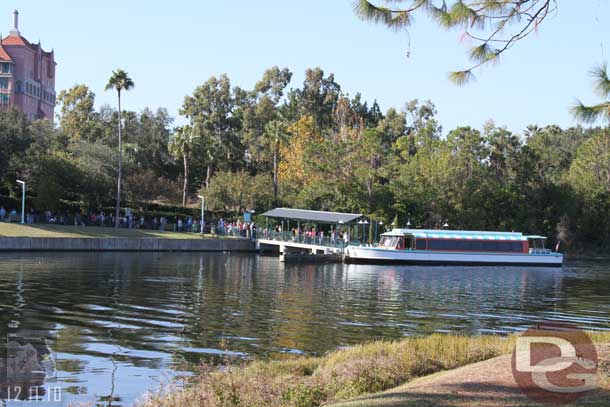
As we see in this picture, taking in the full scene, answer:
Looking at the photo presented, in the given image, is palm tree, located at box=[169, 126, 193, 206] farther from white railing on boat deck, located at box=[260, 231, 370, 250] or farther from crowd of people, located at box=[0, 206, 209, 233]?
white railing on boat deck, located at box=[260, 231, 370, 250]

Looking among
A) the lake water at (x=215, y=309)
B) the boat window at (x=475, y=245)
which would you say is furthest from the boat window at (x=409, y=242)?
the lake water at (x=215, y=309)

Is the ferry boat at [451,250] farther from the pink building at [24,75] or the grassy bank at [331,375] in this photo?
the pink building at [24,75]

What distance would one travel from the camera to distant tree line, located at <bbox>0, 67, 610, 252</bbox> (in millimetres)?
74500

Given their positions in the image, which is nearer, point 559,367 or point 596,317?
point 559,367

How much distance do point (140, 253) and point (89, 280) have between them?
22.6 m

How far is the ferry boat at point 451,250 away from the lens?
201 ft

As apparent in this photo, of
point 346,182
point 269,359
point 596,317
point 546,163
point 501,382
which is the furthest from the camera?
point 546,163

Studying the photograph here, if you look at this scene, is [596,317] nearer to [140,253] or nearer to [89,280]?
[89,280]

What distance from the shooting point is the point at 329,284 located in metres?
41.6

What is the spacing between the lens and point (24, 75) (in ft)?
388

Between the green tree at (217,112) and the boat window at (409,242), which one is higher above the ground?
the green tree at (217,112)

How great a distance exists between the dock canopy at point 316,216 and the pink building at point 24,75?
195 ft

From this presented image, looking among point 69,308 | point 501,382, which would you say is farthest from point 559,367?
point 69,308

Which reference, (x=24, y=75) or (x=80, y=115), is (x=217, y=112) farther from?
(x=24, y=75)
